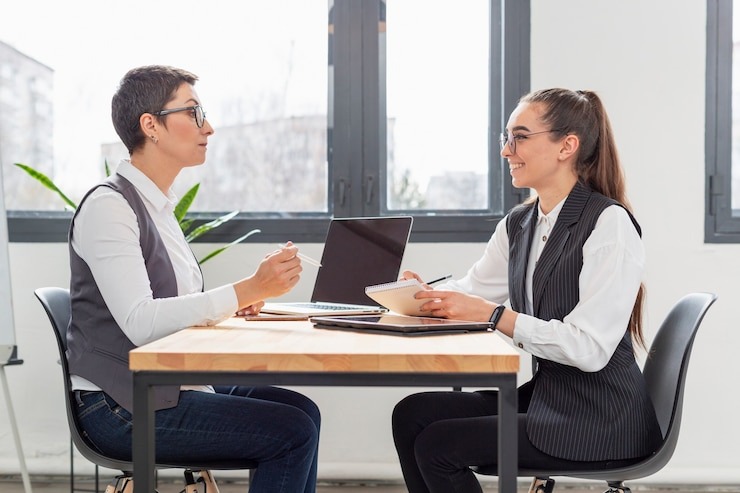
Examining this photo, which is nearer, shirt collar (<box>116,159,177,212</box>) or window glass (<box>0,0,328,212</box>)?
shirt collar (<box>116,159,177,212</box>)

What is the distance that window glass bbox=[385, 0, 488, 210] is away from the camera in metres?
3.18

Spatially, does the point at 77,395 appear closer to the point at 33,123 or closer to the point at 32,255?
the point at 32,255

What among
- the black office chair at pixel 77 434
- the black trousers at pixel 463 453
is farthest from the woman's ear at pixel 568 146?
the black office chair at pixel 77 434

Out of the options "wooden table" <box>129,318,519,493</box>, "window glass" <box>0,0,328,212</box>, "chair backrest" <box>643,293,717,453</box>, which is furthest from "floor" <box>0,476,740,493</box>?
"wooden table" <box>129,318,519,493</box>

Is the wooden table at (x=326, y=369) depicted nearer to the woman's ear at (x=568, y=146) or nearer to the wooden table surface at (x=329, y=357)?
the wooden table surface at (x=329, y=357)

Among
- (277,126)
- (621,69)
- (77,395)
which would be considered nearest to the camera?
(77,395)

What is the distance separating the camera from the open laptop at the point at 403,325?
5.10 feet

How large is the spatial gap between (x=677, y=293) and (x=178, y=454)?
2.11 metres

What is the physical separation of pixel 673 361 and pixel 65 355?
138 cm

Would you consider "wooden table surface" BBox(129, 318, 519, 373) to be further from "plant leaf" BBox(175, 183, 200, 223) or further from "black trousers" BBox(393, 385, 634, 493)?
"plant leaf" BBox(175, 183, 200, 223)

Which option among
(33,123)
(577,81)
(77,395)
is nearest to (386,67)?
(577,81)

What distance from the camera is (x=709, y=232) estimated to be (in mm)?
3031

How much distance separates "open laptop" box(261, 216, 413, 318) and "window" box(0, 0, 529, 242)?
94 cm

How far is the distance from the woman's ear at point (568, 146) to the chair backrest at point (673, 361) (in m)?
0.45
